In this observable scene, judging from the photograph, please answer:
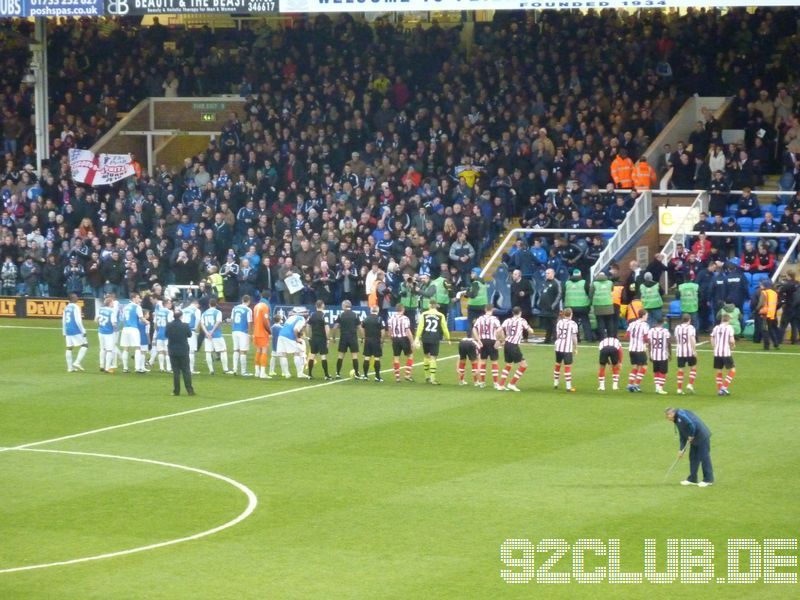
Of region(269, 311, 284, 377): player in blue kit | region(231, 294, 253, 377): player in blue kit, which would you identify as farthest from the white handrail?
region(231, 294, 253, 377): player in blue kit

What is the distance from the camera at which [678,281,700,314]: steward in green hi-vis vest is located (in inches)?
1394

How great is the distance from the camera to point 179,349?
2984cm

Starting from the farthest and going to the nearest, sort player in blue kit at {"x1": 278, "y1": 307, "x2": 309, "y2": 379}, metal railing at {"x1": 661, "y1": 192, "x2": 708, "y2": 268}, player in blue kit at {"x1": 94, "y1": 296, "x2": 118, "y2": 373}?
metal railing at {"x1": 661, "y1": 192, "x2": 708, "y2": 268}
player in blue kit at {"x1": 94, "y1": 296, "x2": 118, "y2": 373}
player in blue kit at {"x1": 278, "y1": 307, "x2": 309, "y2": 379}

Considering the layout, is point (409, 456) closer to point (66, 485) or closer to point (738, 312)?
point (66, 485)

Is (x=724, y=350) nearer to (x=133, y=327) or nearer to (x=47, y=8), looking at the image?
(x=133, y=327)

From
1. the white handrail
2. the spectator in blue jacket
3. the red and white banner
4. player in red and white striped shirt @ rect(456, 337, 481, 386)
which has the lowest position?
player in red and white striped shirt @ rect(456, 337, 481, 386)

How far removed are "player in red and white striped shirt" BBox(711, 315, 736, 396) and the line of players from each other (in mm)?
19

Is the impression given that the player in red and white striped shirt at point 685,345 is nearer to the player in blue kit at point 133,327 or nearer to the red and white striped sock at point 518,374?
the red and white striped sock at point 518,374

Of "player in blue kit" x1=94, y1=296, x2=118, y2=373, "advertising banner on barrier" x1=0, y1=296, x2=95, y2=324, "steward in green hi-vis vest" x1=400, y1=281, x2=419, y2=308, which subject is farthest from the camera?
"advertising banner on barrier" x1=0, y1=296, x2=95, y2=324

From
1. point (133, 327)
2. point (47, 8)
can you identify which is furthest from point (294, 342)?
point (47, 8)

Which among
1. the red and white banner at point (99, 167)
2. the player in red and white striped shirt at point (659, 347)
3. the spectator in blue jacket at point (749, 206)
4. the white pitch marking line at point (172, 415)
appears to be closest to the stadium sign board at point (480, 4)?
the spectator in blue jacket at point (749, 206)

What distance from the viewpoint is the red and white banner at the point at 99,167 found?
4662 centimetres

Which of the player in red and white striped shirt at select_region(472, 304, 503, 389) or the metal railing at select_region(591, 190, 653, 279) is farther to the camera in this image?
the metal railing at select_region(591, 190, 653, 279)

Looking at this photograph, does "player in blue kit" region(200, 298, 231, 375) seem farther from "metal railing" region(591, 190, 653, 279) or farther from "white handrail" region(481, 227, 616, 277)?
"metal railing" region(591, 190, 653, 279)
